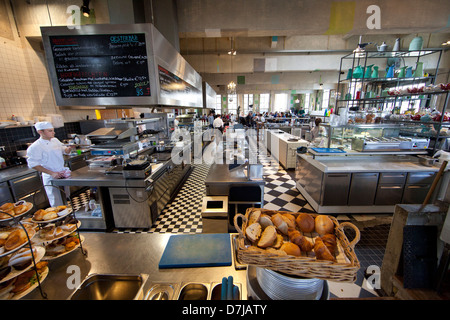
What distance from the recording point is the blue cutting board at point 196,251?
1185mm

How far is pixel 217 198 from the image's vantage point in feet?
9.24

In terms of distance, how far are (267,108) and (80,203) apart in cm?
1873

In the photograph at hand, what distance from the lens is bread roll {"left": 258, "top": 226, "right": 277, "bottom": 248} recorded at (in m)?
0.85

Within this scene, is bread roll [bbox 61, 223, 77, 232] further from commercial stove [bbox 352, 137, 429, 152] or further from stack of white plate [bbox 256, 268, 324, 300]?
commercial stove [bbox 352, 137, 429, 152]

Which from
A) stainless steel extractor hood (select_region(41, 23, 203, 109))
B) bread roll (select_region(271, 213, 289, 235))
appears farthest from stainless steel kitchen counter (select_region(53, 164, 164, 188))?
bread roll (select_region(271, 213, 289, 235))

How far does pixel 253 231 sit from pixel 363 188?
3.54 m

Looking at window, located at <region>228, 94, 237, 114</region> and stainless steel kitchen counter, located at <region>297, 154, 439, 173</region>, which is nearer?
stainless steel kitchen counter, located at <region>297, 154, 439, 173</region>

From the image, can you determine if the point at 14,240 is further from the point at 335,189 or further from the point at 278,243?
the point at 335,189

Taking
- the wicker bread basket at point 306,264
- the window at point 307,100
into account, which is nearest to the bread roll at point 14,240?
the wicker bread basket at point 306,264

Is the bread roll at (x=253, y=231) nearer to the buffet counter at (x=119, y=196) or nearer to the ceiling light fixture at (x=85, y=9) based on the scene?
the buffet counter at (x=119, y=196)

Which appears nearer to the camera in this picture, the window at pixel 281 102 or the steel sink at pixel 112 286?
the steel sink at pixel 112 286

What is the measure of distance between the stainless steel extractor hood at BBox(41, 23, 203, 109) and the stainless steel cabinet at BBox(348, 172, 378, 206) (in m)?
3.61

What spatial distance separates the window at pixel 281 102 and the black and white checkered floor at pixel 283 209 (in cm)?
1481

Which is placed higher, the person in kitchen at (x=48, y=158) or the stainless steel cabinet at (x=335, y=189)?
the person in kitchen at (x=48, y=158)
